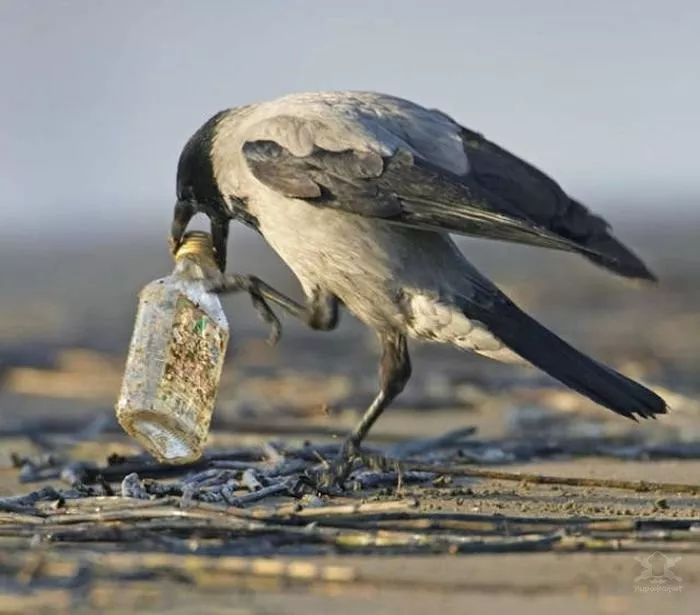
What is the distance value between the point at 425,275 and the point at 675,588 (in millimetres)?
2501

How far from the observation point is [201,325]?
7770 mm

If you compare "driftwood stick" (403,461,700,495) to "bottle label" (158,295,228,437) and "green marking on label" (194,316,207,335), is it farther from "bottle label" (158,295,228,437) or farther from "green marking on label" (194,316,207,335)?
"green marking on label" (194,316,207,335)

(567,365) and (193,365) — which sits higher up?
(567,365)

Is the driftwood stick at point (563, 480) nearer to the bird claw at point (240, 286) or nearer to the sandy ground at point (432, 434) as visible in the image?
the sandy ground at point (432, 434)

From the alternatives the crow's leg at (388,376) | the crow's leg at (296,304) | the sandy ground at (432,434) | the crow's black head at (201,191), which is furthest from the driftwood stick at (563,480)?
the crow's black head at (201,191)

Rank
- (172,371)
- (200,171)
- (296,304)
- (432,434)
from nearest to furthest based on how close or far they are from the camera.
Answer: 1. (172,371)
2. (296,304)
3. (200,171)
4. (432,434)

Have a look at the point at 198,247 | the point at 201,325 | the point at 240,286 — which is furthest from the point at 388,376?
the point at 198,247

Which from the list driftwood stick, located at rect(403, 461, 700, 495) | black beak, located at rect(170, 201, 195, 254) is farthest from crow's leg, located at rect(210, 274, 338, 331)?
driftwood stick, located at rect(403, 461, 700, 495)

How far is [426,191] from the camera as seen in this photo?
7.57 metres

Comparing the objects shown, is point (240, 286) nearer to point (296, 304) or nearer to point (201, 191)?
point (296, 304)

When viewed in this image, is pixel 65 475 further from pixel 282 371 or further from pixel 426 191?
pixel 282 371

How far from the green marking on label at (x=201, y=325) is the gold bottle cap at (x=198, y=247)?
48cm

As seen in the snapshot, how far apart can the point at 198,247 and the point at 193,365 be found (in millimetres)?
816

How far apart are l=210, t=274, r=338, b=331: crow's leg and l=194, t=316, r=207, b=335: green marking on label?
27 centimetres
